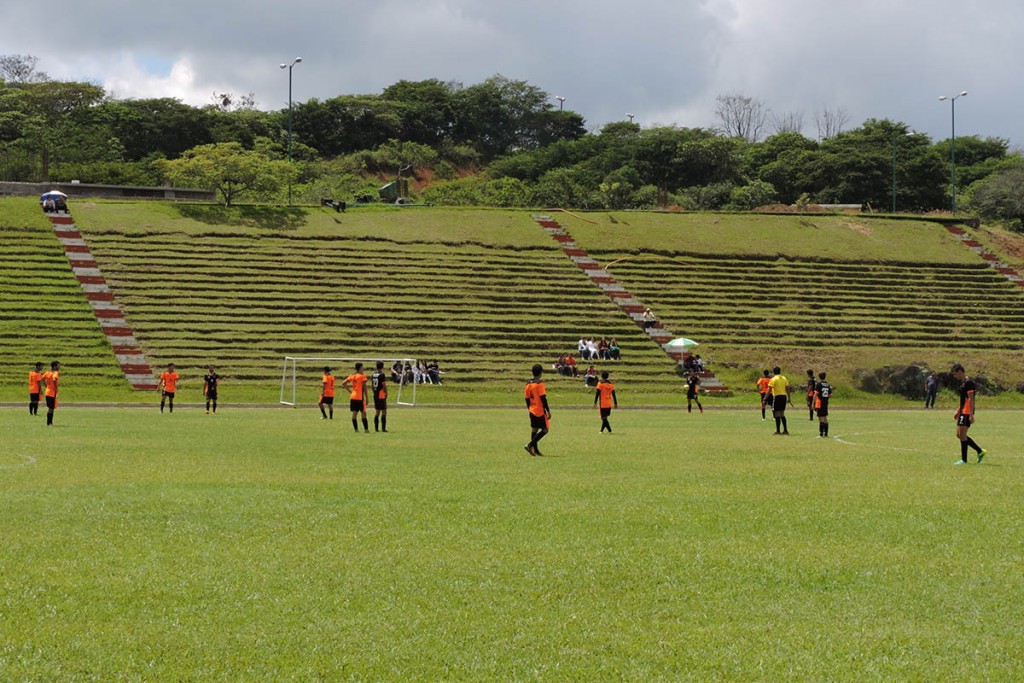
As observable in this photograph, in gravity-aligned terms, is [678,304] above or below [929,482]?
above

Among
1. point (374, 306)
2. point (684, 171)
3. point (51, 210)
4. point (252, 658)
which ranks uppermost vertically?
point (684, 171)

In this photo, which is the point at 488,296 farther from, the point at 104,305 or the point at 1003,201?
the point at 1003,201

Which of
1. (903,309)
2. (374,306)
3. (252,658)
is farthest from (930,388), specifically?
(252,658)

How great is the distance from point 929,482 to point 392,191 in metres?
78.3

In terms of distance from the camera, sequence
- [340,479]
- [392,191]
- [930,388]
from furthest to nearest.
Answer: [392,191]
[930,388]
[340,479]

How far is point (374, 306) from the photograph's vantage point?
58.1m

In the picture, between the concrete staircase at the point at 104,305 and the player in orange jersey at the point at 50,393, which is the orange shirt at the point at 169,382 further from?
the concrete staircase at the point at 104,305

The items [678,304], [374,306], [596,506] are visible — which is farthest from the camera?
[678,304]

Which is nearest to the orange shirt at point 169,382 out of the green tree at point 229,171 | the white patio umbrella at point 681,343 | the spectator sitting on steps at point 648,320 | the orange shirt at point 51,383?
the orange shirt at point 51,383

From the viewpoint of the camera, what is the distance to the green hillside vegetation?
5212 centimetres

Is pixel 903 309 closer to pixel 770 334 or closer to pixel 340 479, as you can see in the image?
pixel 770 334

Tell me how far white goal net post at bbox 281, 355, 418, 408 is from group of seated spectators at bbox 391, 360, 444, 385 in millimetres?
125

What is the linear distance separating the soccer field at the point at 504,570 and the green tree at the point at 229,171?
56810mm

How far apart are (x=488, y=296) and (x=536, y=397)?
39.2 m
